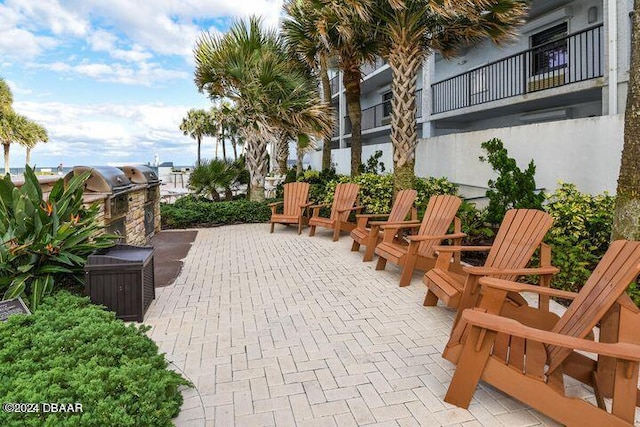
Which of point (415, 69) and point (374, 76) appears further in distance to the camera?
point (374, 76)

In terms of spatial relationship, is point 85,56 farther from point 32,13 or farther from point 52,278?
point 52,278

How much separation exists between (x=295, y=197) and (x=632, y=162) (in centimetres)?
679

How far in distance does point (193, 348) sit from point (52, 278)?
163 centimetres

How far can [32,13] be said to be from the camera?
7.93 meters

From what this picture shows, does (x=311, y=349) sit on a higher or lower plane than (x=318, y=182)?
lower

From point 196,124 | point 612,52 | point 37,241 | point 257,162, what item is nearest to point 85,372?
point 37,241

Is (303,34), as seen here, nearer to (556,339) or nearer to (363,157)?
(363,157)

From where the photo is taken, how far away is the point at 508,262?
3.92 meters

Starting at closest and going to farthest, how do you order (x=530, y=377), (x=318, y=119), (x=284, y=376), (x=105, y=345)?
(x=530, y=377) < (x=105, y=345) < (x=284, y=376) < (x=318, y=119)

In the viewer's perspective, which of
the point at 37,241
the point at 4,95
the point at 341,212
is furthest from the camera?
the point at 4,95

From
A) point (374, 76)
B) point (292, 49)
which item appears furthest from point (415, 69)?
point (374, 76)

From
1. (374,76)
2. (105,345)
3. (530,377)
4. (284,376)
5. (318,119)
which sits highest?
(374,76)

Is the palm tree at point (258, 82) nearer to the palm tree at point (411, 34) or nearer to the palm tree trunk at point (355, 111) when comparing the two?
the palm tree trunk at point (355, 111)

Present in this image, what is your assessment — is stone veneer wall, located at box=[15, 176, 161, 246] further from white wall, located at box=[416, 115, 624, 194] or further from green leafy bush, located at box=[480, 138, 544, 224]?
white wall, located at box=[416, 115, 624, 194]
